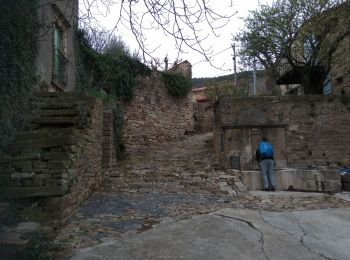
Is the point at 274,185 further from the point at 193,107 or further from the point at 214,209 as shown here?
the point at 193,107

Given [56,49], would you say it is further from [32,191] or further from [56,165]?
[32,191]

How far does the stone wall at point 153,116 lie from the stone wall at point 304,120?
12.7 ft

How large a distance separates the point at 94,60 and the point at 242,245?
10.4m

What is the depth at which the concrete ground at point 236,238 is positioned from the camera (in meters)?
5.39

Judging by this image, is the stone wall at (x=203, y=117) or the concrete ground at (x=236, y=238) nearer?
the concrete ground at (x=236, y=238)

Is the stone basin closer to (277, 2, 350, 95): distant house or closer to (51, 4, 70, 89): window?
(277, 2, 350, 95): distant house

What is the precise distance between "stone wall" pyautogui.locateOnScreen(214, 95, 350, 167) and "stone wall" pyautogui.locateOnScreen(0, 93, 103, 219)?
6731mm

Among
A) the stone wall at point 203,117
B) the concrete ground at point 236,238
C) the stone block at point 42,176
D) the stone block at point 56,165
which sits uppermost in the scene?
the stone wall at point 203,117

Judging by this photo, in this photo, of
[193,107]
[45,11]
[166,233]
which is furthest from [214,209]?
[193,107]

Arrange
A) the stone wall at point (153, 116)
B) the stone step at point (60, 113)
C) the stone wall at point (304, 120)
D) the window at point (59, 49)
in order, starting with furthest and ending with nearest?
1. the stone wall at point (153, 116)
2. the stone wall at point (304, 120)
3. the window at point (59, 49)
4. the stone step at point (60, 113)

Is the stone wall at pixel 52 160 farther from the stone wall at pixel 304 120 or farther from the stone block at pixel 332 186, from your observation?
the stone block at pixel 332 186

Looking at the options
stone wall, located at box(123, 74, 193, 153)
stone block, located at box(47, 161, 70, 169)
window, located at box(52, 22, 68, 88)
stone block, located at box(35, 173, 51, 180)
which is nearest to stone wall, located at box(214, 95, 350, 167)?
stone wall, located at box(123, 74, 193, 153)

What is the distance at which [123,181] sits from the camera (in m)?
10.9

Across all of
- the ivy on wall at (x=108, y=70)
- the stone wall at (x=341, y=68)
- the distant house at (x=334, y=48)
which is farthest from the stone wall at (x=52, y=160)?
the stone wall at (x=341, y=68)
